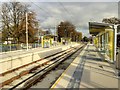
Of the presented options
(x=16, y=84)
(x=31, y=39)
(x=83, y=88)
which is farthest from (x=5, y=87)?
(x=31, y=39)

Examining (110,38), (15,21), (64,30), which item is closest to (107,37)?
(110,38)

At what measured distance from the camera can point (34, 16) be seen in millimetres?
56156

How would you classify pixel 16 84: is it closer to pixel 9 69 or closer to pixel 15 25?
pixel 9 69

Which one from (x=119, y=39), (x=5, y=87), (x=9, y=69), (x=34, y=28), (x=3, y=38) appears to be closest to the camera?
(x=5, y=87)

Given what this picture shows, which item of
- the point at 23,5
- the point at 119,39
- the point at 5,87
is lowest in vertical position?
the point at 5,87

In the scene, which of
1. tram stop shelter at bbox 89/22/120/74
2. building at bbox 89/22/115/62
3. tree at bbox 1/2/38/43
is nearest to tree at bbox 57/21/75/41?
tree at bbox 1/2/38/43

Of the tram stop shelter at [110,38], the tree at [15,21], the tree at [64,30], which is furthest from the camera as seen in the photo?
the tree at [64,30]

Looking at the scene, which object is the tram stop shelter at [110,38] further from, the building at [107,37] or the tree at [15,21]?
the tree at [15,21]

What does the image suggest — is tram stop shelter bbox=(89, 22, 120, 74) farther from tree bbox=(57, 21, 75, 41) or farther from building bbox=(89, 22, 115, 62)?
tree bbox=(57, 21, 75, 41)

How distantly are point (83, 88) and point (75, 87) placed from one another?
408 millimetres

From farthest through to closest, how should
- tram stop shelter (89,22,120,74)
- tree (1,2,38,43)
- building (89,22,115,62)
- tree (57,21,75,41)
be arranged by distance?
tree (57,21,75,41), tree (1,2,38,43), building (89,22,115,62), tram stop shelter (89,22,120,74)

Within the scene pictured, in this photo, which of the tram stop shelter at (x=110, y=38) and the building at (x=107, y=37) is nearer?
the tram stop shelter at (x=110, y=38)

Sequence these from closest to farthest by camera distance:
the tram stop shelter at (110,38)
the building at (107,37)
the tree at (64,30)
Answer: the tram stop shelter at (110,38)
the building at (107,37)
the tree at (64,30)

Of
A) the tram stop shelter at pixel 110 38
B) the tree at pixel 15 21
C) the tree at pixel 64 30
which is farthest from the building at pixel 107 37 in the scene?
the tree at pixel 64 30
